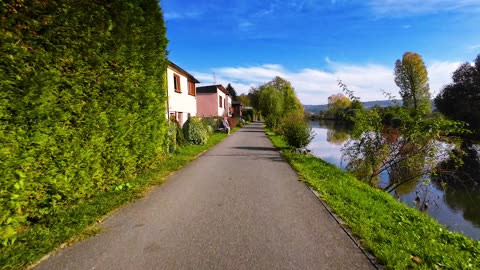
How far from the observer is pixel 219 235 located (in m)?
4.70

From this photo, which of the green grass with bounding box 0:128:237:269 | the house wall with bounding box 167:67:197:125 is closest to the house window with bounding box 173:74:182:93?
the house wall with bounding box 167:67:197:125

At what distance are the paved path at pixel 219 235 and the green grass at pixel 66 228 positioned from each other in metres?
0.20

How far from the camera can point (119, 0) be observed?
7.07 meters

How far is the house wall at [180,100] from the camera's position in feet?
63.6

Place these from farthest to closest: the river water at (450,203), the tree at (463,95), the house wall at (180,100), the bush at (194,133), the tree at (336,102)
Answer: the tree at (336,102) < the tree at (463,95) < the house wall at (180,100) < the bush at (194,133) < the river water at (450,203)

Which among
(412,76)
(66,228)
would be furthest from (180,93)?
(412,76)

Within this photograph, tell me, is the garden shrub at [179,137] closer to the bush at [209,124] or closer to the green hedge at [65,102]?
the bush at [209,124]

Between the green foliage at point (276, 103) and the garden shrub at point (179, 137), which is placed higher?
the green foliage at point (276, 103)

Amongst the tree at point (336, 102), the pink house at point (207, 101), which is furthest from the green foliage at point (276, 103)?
the tree at point (336, 102)

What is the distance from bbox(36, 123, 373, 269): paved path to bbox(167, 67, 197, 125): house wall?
12311 mm

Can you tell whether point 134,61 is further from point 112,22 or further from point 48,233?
point 48,233

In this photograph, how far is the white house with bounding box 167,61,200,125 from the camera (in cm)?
1949

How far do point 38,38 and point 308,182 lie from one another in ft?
21.6

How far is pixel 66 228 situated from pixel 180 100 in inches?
695
